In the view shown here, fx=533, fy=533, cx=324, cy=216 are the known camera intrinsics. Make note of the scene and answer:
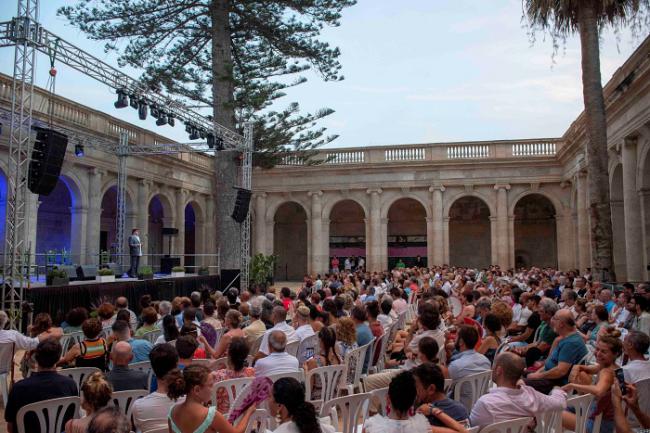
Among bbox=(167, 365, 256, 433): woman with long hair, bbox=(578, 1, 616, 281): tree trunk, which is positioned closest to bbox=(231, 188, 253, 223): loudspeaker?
bbox=(578, 1, 616, 281): tree trunk

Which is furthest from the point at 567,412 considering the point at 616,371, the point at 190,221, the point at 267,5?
the point at 190,221

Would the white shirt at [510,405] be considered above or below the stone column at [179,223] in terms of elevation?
below

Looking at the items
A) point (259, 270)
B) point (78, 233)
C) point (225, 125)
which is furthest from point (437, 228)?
point (78, 233)

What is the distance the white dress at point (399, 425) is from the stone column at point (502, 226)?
66.6ft

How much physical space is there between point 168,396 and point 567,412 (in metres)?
2.91

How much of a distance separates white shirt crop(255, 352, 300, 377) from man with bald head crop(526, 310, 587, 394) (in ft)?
6.67

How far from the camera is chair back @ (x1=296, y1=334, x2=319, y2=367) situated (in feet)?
19.5

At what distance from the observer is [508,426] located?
118 inches

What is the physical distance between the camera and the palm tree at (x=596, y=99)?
11.3 metres

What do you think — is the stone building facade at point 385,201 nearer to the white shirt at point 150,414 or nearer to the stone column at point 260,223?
the stone column at point 260,223

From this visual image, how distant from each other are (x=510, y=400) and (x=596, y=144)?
9.87 metres

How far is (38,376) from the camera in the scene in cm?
366

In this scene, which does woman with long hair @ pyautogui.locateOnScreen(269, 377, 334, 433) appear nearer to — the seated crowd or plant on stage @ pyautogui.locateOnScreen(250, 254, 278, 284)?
the seated crowd

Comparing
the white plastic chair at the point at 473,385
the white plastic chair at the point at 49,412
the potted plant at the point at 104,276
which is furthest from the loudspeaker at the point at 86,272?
the white plastic chair at the point at 473,385
